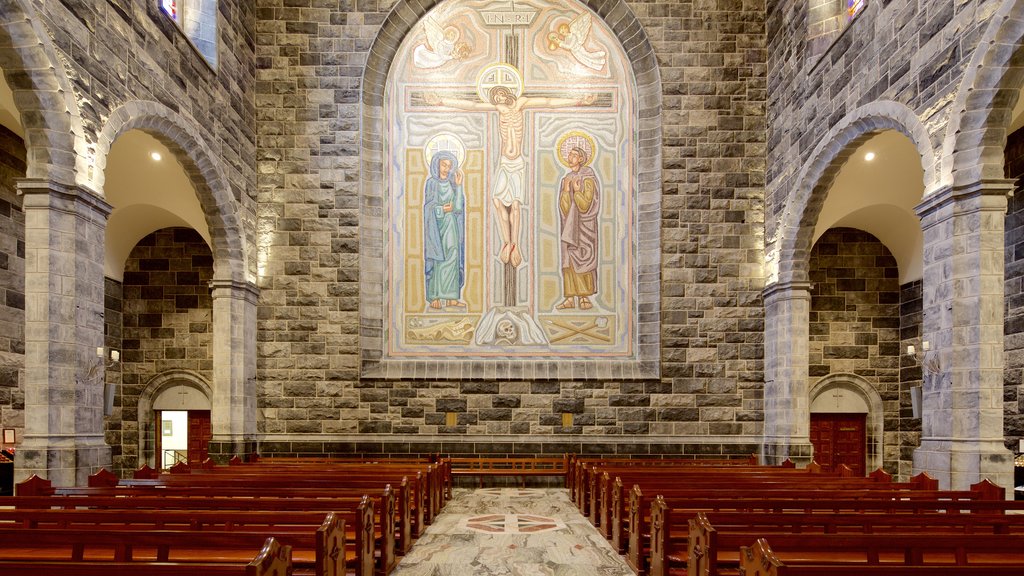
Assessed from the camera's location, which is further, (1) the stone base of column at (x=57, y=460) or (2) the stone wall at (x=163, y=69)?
(2) the stone wall at (x=163, y=69)

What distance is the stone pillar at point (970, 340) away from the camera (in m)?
7.16

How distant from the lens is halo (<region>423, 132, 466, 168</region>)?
44.5 ft

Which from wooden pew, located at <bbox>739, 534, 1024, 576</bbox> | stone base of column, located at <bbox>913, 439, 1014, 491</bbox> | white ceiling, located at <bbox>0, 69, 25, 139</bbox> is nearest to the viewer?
wooden pew, located at <bbox>739, 534, 1024, 576</bbox>

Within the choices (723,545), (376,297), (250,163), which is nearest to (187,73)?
(250,163)

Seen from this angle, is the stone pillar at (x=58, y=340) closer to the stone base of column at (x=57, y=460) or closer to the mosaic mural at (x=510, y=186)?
the stone base of column at (x=57, y=460)

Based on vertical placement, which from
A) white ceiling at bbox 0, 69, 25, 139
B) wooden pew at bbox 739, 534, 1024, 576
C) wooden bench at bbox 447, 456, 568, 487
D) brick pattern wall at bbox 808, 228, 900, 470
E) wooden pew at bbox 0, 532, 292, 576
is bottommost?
wooden bench at bbox 447, 456, 568, 487

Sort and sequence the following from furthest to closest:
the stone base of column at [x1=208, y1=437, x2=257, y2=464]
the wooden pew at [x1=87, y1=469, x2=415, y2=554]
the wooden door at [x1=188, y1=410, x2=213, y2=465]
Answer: the wooden door at [x1=188, y1=410, x2=213, y2=465]
the stone base of column at [x1=208, y1=437, x2=257, y2=464]
the wooden pew at [x1=87, y1=469, x2=415, y2=554]

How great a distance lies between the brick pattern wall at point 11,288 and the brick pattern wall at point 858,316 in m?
13.7

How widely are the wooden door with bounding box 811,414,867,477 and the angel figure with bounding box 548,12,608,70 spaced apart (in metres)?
8.17

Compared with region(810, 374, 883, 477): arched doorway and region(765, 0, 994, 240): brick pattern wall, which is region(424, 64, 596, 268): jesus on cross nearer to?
→ region(765, 0, 994, 240): brick pattern wall

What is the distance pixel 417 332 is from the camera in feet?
43.6

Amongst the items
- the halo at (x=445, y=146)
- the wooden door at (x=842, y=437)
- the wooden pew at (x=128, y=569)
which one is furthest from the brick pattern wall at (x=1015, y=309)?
the wooden pew at (x=128, y=569)

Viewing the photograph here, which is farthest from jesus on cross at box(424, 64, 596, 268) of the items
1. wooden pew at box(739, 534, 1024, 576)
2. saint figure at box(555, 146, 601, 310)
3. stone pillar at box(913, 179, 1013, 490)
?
wooden pew at box(739, 534, 1024, 576)

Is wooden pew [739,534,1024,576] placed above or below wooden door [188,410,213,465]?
above
